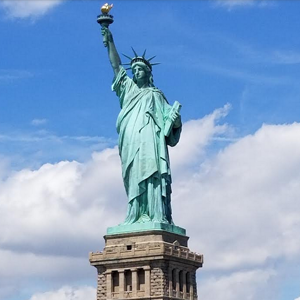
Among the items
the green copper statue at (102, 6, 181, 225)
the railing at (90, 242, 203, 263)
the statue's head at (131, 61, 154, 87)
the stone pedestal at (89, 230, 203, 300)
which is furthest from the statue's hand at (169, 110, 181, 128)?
the railing at (90, 242, 203, 263)

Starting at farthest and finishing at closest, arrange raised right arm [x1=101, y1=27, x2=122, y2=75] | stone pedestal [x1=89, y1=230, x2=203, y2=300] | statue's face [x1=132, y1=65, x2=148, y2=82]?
raised right arm [x1=101, y1=27, x2=122, y2=75] < statue's face [x1=132, y1=65, x2=148, y2=82] < stone pedestal [x1=89, y1=230, x2=203, y2=300]

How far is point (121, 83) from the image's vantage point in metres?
74.5

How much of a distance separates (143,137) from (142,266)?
777 centimetres

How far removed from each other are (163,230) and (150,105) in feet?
25.7

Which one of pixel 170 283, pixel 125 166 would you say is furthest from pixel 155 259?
pixel 125 166

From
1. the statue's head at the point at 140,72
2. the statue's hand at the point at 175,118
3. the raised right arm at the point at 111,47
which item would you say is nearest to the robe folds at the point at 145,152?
the statue's hand at the point at 175,118

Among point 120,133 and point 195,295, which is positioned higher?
point 120,133

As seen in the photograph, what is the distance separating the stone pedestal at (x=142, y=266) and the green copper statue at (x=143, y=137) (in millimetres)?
1349

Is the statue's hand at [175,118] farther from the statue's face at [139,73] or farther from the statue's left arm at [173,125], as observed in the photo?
the statue's face at [139,73]

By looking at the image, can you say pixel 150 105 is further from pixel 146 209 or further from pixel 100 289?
pixel 100 289

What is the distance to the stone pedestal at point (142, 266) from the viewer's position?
68750 millimetres

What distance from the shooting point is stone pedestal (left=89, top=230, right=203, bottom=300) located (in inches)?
2707

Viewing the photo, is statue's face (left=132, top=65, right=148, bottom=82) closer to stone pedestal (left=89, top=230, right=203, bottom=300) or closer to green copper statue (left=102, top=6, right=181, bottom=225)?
green copper statue (left=102, top=6, right=181, bottom=225)

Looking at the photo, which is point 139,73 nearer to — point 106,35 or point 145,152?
point 106,35
